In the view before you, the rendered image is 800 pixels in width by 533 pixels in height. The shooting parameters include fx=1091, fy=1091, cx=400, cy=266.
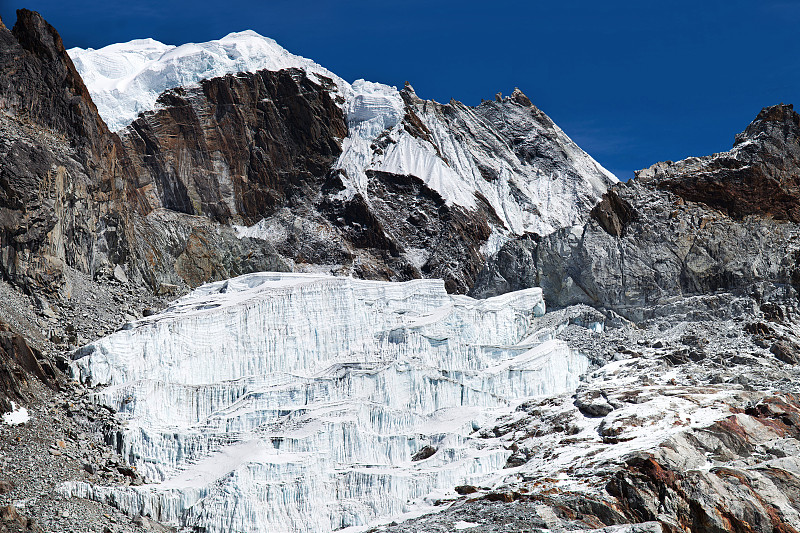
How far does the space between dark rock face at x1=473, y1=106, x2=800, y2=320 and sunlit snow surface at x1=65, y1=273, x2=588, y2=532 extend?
6.25 meters

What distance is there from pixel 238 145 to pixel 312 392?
2728 inches

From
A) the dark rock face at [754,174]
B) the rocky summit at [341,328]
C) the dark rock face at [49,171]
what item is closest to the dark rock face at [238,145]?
the rocky summit at [341,328]

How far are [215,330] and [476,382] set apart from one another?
77.3 ft

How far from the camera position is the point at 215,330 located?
96875 millimetres

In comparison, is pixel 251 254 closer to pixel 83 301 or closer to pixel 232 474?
pixel 83 301

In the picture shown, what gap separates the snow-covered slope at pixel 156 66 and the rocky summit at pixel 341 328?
428 mm

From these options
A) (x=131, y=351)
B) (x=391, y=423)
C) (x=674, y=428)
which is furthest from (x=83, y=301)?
(x=674, y=428)

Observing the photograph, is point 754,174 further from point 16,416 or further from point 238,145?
point 16,416

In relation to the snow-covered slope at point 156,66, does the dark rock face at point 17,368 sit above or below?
below

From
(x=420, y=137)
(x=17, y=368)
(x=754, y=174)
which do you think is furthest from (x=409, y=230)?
(x=17, y=368)

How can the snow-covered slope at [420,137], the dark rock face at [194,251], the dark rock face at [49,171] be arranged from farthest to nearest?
the snow-covered slope at [420,137], the dark rock face at [194,251], the dark rock face at [49,171]

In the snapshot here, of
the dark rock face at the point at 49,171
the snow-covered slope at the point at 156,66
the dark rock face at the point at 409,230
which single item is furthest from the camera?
the snow-covered slope at the point at 156,66

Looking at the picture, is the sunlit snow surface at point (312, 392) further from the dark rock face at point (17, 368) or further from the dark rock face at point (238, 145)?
the dark rock face at point (238, 145)

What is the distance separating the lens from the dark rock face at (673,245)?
349ft
